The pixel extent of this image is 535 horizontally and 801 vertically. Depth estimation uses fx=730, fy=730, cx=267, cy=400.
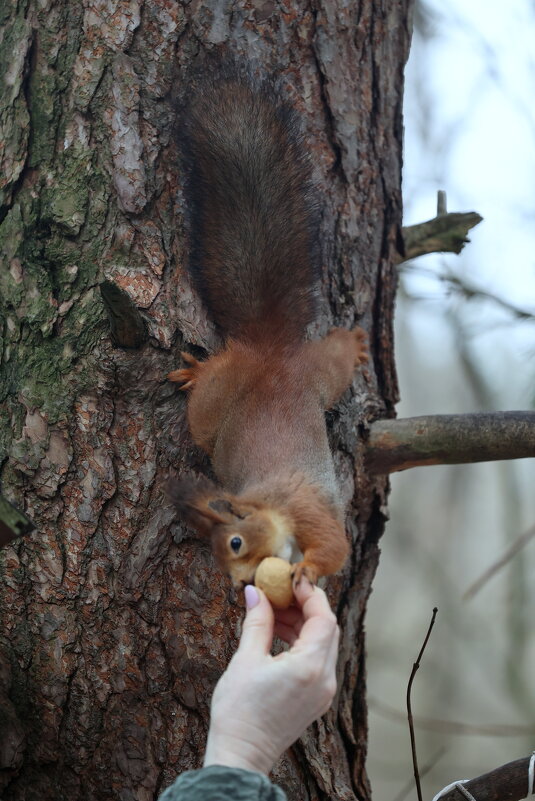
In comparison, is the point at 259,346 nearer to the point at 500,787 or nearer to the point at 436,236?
the point at 436,236

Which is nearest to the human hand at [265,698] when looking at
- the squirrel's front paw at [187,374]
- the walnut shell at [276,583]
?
the walnut shell at [276,583]

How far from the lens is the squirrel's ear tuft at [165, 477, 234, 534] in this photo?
1289 millimetres

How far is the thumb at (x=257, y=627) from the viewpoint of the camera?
0.92m

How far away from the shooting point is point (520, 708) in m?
3.75

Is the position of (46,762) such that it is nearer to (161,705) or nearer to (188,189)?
(161,705)

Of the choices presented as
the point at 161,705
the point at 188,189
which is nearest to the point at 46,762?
the point at 161,705

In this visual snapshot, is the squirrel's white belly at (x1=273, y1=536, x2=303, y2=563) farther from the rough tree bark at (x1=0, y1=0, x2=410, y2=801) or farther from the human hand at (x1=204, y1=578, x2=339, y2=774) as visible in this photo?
the human hand at (x1=204, y1=578, x2=339, y2=774)

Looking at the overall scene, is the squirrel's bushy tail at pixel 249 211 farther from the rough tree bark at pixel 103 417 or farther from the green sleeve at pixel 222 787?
the green sleeve at pixel 222 787

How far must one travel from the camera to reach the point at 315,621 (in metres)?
0.96

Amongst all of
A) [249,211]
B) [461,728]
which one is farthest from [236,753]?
[461,728]

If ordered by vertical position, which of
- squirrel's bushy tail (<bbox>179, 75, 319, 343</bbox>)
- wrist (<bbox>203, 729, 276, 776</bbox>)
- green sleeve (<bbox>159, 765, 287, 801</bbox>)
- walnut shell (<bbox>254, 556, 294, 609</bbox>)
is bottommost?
green sleeve (<bbox>159, 765, 287, 801</bbox>)

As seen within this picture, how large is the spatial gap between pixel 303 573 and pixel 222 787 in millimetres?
423

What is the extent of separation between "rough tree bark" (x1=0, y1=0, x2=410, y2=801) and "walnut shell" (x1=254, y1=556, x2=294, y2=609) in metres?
0.31

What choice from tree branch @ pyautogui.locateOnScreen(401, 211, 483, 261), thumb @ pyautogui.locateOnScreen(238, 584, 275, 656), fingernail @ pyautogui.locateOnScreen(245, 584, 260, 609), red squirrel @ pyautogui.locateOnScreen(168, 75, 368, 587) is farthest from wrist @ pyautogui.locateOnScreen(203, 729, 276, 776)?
tree branch @ pyautogui.locateOnScreen(401, 211, 483, 261)
